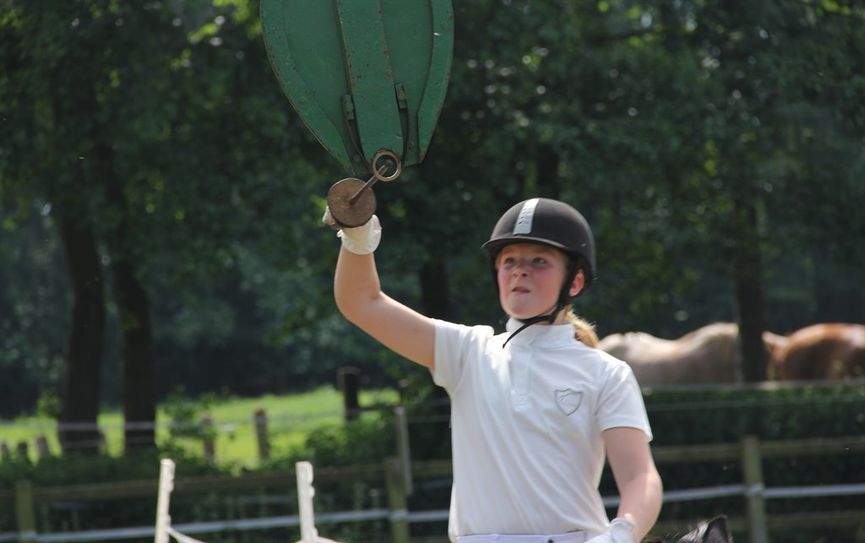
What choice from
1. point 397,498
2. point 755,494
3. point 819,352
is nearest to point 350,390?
point 397,498

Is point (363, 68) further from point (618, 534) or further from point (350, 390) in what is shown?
point (350, 390)

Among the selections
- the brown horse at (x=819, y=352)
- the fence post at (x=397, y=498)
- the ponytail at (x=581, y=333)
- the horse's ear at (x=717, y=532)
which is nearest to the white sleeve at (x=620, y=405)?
the ponytail at (x=581, y=333)

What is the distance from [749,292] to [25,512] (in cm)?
800

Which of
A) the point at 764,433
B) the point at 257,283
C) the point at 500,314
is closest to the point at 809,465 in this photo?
the point at 764,433

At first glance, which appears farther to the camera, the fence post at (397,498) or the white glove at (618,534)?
the fence post at (397,498)

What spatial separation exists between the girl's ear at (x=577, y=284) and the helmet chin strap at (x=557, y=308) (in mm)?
15

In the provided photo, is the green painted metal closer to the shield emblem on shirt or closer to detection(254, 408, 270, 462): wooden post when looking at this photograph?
the shield emblem on shirt

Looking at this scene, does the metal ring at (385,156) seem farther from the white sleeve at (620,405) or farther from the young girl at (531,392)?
the white sleeve at (620,405)

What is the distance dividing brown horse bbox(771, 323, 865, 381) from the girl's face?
14.0 m

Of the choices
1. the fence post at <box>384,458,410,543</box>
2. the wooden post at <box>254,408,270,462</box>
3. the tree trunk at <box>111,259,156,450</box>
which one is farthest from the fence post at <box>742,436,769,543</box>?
the wooden post at <box>254,408,270,462</box>

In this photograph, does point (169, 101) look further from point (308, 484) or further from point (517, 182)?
point (308, 484)

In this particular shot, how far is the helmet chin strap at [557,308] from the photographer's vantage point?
3.27m

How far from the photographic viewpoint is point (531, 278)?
328cm

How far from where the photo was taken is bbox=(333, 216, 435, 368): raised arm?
10.5 ft
